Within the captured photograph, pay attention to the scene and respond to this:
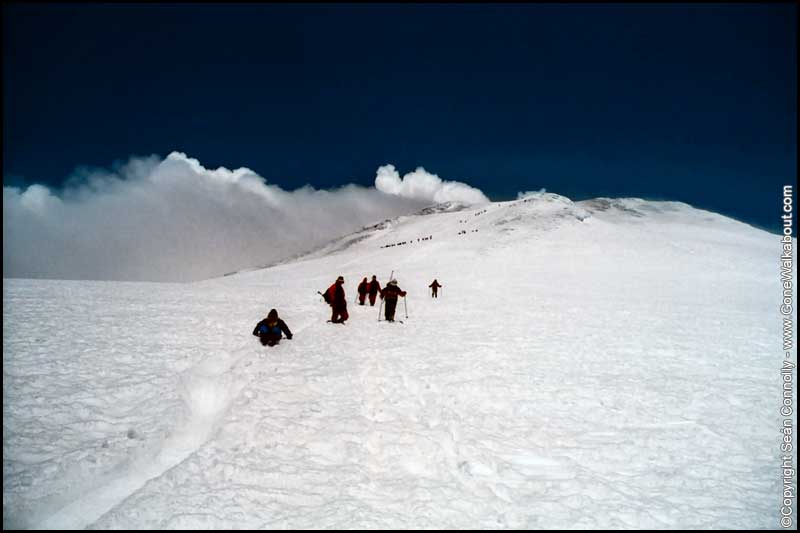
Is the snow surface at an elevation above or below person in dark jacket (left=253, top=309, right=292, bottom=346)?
below

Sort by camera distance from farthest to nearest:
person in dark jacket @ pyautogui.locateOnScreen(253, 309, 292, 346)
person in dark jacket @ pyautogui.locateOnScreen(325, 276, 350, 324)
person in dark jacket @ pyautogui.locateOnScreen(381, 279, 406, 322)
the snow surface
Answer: person in dark jacket @ pyautogui.locateOnScreen(381, 279, 406, 322)
person in dark jacket @ pyautogui.locateOnScreen(325, 276, 350, 324)
person in dark jacket @ pyautogui.locateOnScreen(253, 309, 292, 346)
the snow surface

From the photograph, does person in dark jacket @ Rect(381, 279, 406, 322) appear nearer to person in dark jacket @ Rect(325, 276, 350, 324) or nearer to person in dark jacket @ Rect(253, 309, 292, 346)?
person in dark jacket @ Rect(325, 276, 350, 324)

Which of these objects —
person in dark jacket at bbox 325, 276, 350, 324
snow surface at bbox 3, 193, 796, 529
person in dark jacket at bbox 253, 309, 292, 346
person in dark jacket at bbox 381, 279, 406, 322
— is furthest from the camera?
person in dark jacket at bbox 381, 279, 406, 322

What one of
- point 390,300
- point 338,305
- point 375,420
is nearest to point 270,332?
point 338,305

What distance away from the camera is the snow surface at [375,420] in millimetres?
6047

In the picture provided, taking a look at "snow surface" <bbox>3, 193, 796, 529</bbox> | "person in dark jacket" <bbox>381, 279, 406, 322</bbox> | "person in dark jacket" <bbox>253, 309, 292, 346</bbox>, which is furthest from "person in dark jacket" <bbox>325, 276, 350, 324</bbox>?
"person in dark jacket" <bbox>253, 309, 292, 346</bbox>

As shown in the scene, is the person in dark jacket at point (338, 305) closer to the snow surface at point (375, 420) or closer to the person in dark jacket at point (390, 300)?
the snow surface at point (375, 420)

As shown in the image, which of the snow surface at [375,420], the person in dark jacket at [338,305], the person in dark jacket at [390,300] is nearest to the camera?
the snow surface at [375,420]

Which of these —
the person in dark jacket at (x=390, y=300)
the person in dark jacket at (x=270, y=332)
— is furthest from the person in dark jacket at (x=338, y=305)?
the person in dark jacket at (x=270, y=332)

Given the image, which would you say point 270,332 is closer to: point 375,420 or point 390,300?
point 375,420

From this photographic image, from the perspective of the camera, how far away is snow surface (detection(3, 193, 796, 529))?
19.8ft

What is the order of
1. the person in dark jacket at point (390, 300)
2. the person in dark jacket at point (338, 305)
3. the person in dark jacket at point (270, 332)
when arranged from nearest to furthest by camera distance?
the person in dark jacket at point (270, 332), the person in dark jacket at point (338, 305), the person in dark jacket at point (390, 300)

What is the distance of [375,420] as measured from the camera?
8773 mm

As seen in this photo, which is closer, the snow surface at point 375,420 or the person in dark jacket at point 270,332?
the snow surface at point 375,420
